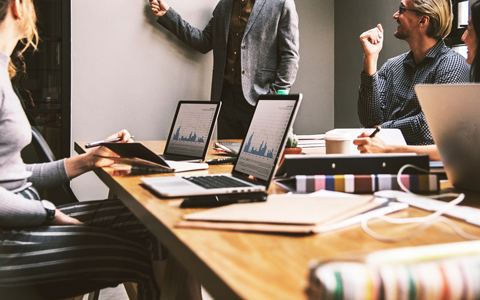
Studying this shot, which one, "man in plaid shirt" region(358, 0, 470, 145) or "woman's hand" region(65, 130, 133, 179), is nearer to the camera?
"woman's hand" region(65, 130, 133, 179)

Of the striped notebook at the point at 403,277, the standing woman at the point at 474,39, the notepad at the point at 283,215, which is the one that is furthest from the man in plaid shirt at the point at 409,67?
the striped notebook at the point at 403,277

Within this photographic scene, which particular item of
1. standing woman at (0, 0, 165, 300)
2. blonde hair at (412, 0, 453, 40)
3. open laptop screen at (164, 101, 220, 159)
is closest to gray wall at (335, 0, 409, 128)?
blonde hair at (412, 0, 453, 40)

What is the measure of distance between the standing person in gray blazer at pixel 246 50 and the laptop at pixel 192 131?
1.28 meters

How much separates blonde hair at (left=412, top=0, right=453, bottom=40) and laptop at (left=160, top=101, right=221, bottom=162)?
4.38ft

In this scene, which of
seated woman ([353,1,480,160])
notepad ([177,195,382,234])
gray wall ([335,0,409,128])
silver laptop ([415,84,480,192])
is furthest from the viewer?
gray wall ([335,0,409,128])

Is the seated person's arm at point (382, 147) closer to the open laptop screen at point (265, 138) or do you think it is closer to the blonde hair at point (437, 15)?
the open laptop screen at point (265, 138)

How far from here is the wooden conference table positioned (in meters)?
0.42

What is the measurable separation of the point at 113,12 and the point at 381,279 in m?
3.20

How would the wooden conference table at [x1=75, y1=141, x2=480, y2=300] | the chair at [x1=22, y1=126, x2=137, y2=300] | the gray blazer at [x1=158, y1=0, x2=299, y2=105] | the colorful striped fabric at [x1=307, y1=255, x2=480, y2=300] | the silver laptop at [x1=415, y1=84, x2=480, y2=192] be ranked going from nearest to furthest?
the colorful striped fabric at [x1=307, y1=255, x2=480, y2=300]
the wooden conference table at [x1=75, y1=141, x2=480, y2=300]
the silver laptop at [x1=415, y1=84, x2=480, y2=192]
the chair at [x1=22, y1=126, x2=137, y2=300]
the gray blazer at [x1=158, y1=0, x2=299, y2=105]

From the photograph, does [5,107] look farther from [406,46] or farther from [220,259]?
[406,46]

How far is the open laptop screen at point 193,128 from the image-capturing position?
157 cm

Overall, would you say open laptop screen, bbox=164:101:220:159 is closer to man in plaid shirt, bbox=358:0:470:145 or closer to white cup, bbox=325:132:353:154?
white cup, bbox=325:132:353:154

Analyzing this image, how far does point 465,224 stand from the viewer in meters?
0.64

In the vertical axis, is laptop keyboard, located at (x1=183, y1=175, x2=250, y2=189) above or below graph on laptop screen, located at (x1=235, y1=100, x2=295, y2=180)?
below
